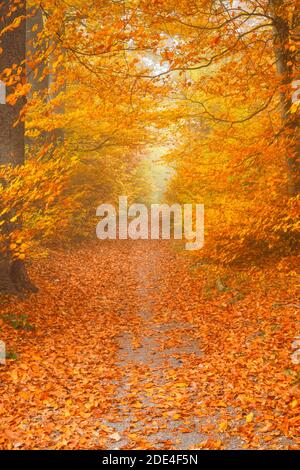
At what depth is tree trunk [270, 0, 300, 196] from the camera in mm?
9766

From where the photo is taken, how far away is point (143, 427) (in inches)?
220

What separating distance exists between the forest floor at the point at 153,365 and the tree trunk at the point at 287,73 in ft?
6.81

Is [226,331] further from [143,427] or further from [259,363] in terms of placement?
[143,427]

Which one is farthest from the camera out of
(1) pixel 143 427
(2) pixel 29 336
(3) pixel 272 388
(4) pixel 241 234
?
(4) pixel 241 234

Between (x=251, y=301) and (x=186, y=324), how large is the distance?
144 cm

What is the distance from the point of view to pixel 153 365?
7.70 metres

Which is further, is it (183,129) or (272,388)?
(183,129)

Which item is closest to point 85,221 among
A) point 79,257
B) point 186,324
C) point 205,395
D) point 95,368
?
point 79,257

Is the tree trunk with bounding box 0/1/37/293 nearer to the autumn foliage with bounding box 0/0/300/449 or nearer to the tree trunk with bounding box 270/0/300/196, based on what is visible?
the autumn foliage with bounding box 0/0/300/449

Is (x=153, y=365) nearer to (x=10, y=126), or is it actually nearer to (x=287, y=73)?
(x=10, y=126)
